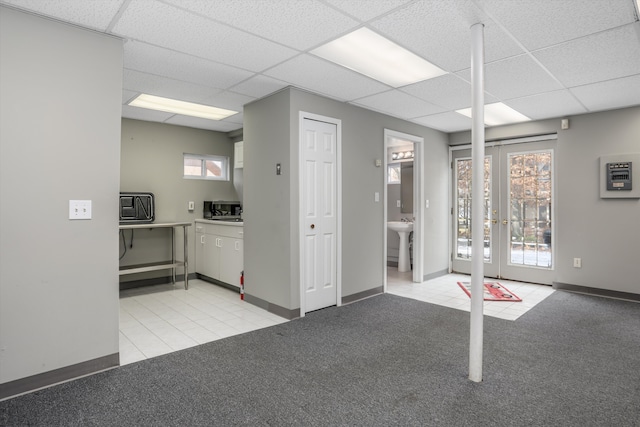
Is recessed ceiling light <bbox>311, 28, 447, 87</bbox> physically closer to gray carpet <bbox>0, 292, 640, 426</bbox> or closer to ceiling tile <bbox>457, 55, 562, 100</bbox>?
ceiling tile <bbox>457, 55, 562, 100</bbox>

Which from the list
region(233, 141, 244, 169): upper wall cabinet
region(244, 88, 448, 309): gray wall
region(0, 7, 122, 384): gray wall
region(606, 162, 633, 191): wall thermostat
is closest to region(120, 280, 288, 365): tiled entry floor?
region(244, 88, 448, 309): gray wall

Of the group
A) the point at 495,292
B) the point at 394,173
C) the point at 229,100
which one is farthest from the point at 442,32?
the point at 394,173

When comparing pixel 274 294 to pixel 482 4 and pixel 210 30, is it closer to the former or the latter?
pixel 210 30

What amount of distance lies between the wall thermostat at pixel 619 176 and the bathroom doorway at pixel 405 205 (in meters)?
2.25

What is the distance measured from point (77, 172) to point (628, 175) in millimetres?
5637

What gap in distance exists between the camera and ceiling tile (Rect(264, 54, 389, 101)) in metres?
3.03

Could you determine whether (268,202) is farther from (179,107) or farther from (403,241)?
(403,241)

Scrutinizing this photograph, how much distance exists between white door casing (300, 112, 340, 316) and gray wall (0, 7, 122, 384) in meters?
1.73

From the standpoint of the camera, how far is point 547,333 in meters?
3.21

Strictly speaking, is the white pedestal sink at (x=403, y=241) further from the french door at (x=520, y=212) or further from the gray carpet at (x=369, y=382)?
the gray carpet at (x=369, y=382)

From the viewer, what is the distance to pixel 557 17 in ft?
7.54

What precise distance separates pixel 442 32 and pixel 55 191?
2.83 m

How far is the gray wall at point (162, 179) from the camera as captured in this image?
4.91 metres

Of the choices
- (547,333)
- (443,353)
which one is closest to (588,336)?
(547,333)
